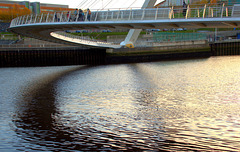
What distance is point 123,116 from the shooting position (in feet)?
34.4

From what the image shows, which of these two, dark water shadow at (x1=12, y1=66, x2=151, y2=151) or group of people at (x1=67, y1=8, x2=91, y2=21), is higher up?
group of people at (x1=67, y1=8, x2=91, y2=21)

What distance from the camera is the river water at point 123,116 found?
8.10 meters

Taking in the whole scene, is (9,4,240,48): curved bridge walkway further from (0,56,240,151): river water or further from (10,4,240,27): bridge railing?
(0,56,240,151): river water

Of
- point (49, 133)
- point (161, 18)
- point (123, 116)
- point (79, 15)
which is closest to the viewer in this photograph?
point (49, 133)

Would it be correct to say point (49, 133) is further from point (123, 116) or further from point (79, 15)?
point (79, 15)

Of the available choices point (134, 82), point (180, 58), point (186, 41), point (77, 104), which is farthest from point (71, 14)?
point (186, 41)

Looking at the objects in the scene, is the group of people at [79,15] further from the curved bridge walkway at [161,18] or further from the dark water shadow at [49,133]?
the dark water shadow at [49,133]

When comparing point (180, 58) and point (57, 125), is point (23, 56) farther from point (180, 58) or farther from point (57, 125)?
point (57, 125)

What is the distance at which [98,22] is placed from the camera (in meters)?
16.6

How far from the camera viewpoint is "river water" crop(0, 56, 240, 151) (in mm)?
8102

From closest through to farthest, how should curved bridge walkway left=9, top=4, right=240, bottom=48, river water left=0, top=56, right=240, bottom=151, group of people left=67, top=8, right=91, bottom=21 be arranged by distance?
river water left=0, top=56, right=240, bottom=151, curved bridge walkway left=9, top=4, right=240, bottom=48, group of people left=67, top=8, right=91, bottom=21

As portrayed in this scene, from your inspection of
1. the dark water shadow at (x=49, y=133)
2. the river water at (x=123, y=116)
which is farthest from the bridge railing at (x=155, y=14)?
the dark water shadow at (x=49, y=133)

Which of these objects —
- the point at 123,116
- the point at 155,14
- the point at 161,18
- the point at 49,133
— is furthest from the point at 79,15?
the point at 49,133

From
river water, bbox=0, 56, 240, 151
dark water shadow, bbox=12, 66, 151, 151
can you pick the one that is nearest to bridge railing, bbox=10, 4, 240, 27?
river water, bbox=0, 56, 240, 151
